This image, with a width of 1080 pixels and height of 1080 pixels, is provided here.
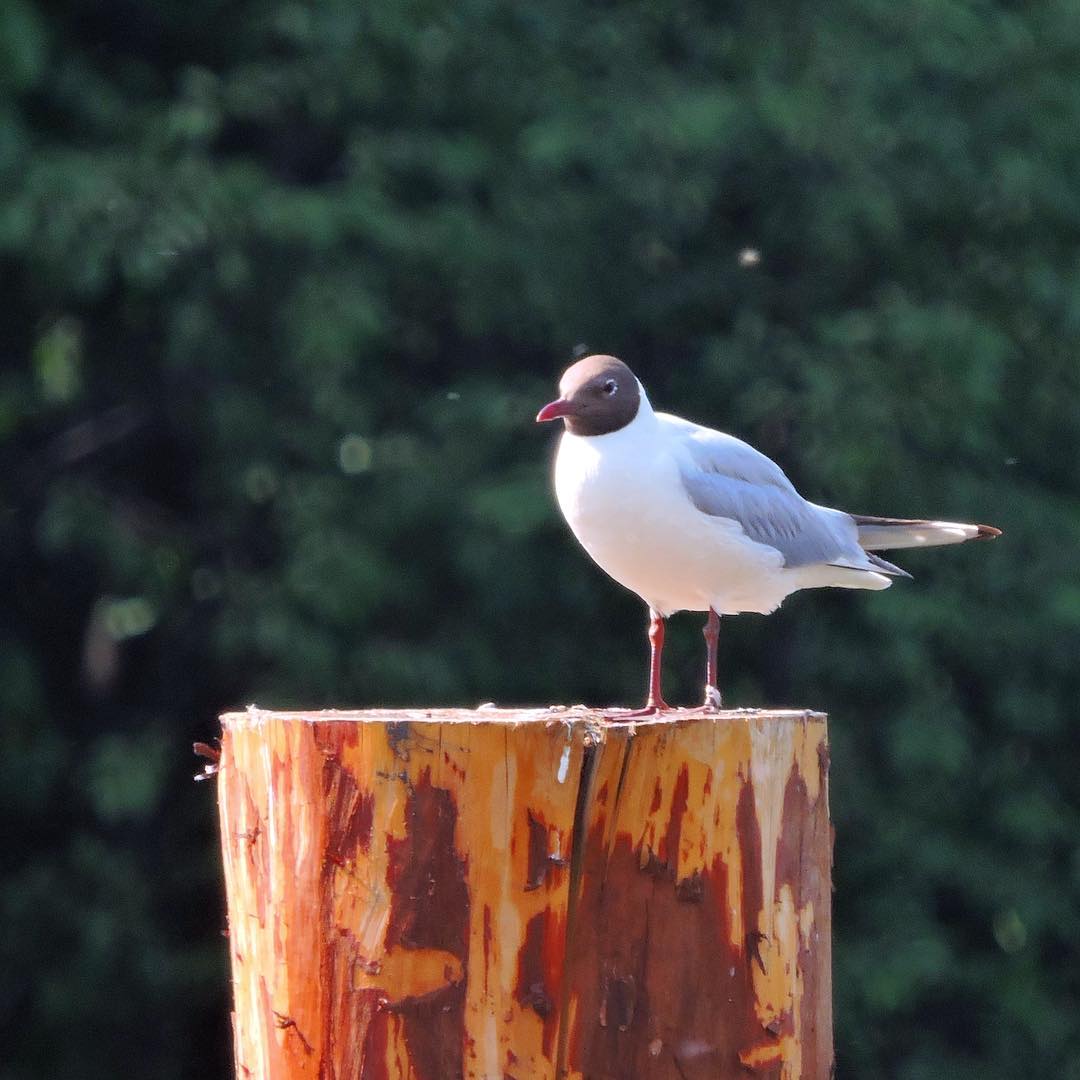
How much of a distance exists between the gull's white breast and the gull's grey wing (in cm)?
4

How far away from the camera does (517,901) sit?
2.54 meters

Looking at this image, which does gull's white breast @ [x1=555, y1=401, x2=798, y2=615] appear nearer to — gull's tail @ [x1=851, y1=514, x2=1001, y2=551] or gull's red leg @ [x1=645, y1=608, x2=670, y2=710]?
gull's red leg @ [x1=645, y1=608, x2=670, y2=710]

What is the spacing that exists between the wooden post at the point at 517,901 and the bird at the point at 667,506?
1.02 m

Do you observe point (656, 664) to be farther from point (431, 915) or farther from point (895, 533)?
point (431, 915)

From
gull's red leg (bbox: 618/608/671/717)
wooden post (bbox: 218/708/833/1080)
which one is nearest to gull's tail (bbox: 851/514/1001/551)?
gull's red leg (bbox: 618/608/671/717)

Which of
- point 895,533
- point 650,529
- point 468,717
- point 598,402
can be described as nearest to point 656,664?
point 650,529

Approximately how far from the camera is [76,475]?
24.6 ft

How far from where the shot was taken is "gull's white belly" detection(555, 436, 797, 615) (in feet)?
12.6

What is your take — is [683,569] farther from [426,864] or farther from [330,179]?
[330,179]

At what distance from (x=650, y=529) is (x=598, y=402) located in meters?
0.29

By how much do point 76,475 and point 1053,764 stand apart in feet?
13.0

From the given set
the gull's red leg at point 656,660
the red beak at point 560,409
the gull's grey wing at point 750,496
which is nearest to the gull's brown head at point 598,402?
the red beak at point 560,409

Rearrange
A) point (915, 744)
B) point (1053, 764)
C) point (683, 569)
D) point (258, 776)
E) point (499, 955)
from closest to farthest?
point (499, 955)
point (258, 776)
point (683, 569)
point (915, 744)
point (1053, 764)

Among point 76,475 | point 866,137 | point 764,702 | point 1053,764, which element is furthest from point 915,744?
point 76,475
